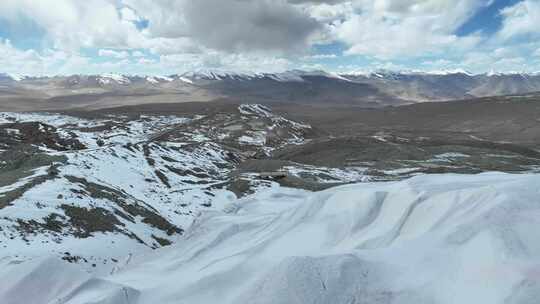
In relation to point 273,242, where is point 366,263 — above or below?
above

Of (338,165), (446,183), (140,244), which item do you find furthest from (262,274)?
(338,165)

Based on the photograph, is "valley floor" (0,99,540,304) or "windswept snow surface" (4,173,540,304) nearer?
"windswept snow surface" (4,173,540,304)

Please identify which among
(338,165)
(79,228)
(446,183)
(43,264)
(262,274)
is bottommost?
(338,165)

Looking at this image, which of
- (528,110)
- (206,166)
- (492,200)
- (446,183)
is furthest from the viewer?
(528,110)

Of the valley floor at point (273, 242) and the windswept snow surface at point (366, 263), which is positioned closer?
the windswept snow surface at point (366, 263)

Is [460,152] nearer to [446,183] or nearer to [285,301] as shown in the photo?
[446,183]

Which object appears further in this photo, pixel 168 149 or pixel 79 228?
pixel 168 149

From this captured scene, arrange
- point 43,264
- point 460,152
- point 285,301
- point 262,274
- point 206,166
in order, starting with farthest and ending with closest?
point 460,152 → point 206,166 → point 43,264 → point 262,274 → point 285,301

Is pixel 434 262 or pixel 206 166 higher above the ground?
pixel 434 262
